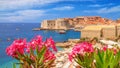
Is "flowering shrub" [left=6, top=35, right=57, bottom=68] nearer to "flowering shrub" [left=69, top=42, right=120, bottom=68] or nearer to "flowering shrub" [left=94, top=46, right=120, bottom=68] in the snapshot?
"flowering shrub" [left=69, top=42, right=120, bottom=68]

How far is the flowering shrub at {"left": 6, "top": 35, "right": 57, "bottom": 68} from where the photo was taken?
4332 mm

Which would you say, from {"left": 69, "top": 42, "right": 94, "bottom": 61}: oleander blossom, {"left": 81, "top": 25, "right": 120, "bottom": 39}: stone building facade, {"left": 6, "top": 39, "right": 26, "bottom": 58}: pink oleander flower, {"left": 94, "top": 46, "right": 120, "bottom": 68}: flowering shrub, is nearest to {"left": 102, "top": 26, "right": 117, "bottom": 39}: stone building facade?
{"left": 81, "top": 25, "right": 120, "bottom": 39}: stone building facade

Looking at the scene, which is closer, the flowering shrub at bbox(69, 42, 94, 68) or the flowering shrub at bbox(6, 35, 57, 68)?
the flowering shrub at bbox(6, 35, 57, 68)

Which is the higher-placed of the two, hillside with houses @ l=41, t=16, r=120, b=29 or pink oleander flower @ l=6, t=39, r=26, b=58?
pink oleander flower @ l=6, t=39, r=26, b=58

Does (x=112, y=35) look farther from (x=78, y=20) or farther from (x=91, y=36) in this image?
(x=78, y=20)

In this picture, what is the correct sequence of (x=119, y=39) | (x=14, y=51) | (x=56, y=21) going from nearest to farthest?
(x=14, y=51) → (x=119, y=39) → (x=56, y=21)

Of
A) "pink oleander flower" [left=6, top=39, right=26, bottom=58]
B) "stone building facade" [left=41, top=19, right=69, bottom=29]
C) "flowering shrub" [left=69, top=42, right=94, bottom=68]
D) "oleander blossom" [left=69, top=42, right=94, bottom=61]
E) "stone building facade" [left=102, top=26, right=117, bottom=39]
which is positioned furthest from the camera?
"stone building facade" [left=41, top=19, right=69, bottom=29]

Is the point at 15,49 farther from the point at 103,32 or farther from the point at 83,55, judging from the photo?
the point at 103,32

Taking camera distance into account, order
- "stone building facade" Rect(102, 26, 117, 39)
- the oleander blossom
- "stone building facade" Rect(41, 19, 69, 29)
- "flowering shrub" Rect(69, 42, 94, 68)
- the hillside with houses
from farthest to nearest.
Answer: the hillside with houses < "stone building facade" Rect(41, 19, 69, 29) < "stone building facade" Rect(102, 26, 117, 39) < the oleander blossom < "flowering shrub" Rect(69, 42, 94, 68)

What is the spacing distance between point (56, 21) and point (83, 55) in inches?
4538

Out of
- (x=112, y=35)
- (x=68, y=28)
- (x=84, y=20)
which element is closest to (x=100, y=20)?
(x=84, y=20)

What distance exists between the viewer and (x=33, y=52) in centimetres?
436

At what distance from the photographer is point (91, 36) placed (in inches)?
1937

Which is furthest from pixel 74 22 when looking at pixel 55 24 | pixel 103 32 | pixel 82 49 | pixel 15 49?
pixel 15 49
